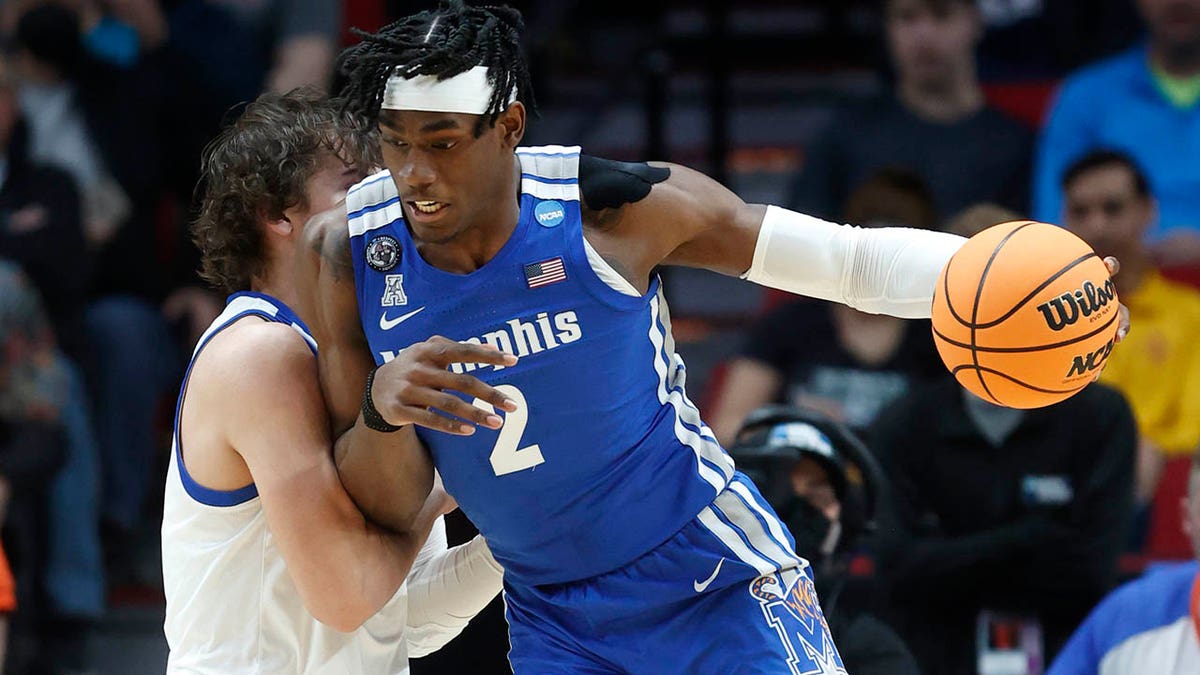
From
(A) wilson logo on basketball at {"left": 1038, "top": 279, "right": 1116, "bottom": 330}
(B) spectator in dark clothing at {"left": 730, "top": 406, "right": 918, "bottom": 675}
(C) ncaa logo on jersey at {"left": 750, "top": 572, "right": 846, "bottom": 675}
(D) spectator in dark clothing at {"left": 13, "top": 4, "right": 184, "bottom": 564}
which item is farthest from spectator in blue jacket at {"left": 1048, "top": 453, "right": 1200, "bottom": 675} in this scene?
(D) spectator in dark clothing at {"left": 13, "top": 4, "right": 184, "bottom": 564}

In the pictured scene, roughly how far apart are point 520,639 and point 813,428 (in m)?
1.20

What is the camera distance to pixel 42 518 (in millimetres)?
6859

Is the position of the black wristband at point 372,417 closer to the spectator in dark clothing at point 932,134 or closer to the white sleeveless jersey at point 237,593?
the white sleeveless jersey at point 237,593

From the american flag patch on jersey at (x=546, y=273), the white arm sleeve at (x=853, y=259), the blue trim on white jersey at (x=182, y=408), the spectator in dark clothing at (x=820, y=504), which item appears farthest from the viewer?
the spectator in dark clothing at (x=820, y=504)

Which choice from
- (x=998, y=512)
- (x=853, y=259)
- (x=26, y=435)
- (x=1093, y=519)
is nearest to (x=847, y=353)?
(x=998, y=512)

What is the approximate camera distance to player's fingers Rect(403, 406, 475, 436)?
318 cm

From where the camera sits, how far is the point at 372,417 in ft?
11.1

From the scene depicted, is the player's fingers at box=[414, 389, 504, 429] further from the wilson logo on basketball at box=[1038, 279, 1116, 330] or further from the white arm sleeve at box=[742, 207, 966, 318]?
the wilson logo on basketball at box=[1038, 279, 1116, 330]

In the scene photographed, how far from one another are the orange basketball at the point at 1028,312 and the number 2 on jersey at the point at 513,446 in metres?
0.84

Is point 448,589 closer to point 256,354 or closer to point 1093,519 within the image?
point 256,354

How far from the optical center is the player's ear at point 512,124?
3428mm

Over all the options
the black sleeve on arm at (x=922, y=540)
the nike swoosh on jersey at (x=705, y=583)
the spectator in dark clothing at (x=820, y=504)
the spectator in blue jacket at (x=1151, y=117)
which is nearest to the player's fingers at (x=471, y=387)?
the nike swoosh on jersey at (x=705, y=583)

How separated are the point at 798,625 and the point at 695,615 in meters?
0.21

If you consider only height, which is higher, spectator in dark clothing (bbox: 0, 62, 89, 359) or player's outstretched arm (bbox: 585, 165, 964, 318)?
player's outstretched arm (bbox: 585, 165, 964, 318)
